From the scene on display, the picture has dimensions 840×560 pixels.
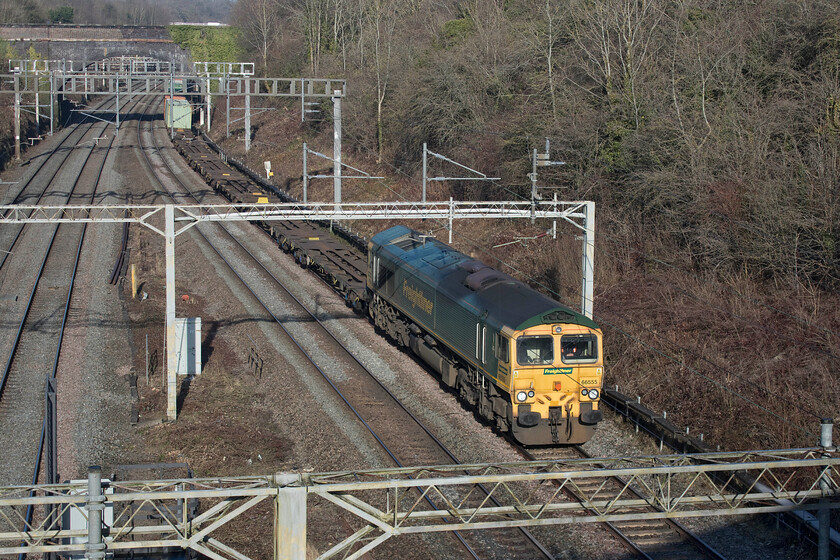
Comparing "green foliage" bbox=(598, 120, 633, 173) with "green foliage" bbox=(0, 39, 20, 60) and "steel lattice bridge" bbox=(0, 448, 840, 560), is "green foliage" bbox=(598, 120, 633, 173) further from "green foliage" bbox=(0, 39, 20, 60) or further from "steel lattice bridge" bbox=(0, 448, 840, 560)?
"green foliage" bbox=(0, 39, 20, 60)

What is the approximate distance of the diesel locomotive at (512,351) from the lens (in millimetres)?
15211

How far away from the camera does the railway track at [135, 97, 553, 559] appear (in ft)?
40.7

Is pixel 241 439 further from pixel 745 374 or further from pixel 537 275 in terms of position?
pixel 537 275

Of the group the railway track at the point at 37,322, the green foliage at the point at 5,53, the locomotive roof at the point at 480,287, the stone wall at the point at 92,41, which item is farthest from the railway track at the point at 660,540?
the stone wall at the point at 92,41

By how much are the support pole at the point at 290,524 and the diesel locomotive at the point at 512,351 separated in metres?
7.33

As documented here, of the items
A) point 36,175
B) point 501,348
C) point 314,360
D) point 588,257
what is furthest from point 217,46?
point 501,348

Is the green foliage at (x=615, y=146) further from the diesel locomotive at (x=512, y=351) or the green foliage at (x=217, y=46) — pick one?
the green foliage at (x=217, y=46)

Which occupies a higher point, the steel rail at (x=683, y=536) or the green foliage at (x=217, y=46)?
the green foliage at (x=217, y=46)

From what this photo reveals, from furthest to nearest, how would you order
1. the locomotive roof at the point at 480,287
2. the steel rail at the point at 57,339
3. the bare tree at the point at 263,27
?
1. the bare tree at the point at 263,27
2. the locomotive roof at the point at 480,287
3. the steel rail at the point at 57,339

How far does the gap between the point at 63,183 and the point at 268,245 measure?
1702cm

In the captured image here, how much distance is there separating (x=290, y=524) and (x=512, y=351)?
7.45 metres

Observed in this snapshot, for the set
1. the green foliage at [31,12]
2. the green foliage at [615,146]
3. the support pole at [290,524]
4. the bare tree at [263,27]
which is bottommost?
the support pole at [290,524]

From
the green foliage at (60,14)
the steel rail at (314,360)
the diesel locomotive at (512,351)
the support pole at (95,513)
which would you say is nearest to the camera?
the support pole at (95,513)

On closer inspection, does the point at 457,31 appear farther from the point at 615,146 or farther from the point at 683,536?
the point at 683,536
